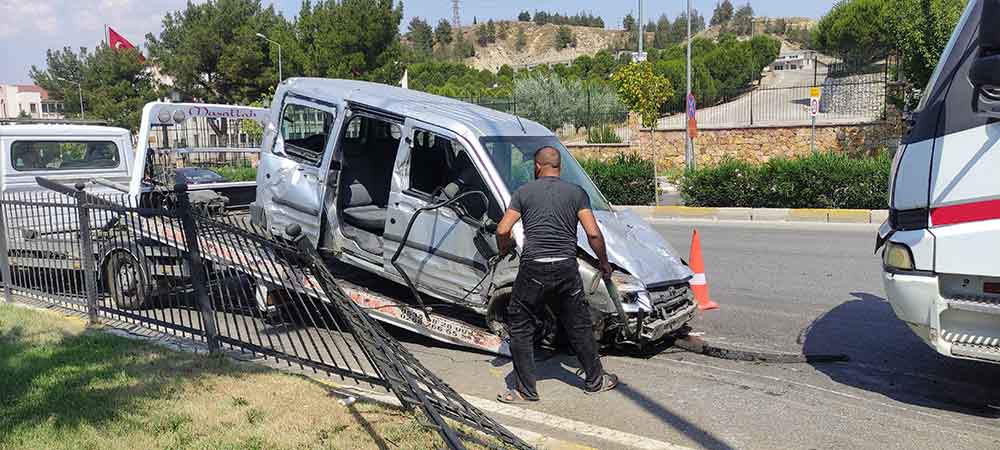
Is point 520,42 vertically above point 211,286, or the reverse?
point 520,42

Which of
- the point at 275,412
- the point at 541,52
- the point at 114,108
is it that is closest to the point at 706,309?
the point at 275,412

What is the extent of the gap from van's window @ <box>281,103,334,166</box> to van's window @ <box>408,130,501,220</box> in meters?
1.12

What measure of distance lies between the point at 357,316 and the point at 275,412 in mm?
777

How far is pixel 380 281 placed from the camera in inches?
301

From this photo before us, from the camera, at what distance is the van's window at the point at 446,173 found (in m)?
6.57

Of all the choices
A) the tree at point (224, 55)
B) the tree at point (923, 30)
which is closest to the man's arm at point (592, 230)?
the tree at point (923, 30)

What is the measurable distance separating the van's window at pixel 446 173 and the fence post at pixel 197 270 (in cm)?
186

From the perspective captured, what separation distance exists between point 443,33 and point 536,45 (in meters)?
15.4

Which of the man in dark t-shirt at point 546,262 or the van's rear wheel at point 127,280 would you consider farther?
the van's rear wheel at point 127,280

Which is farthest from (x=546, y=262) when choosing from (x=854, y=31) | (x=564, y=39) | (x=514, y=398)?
(x=564, y=39)

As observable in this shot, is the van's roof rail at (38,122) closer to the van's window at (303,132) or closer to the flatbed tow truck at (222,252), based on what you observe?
the flatbed tow truck at (222,252)

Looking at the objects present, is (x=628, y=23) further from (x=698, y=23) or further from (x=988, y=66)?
(x=988, y=66)

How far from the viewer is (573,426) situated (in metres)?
4.92

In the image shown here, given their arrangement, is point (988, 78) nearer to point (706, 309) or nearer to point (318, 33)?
point (706, 309)
